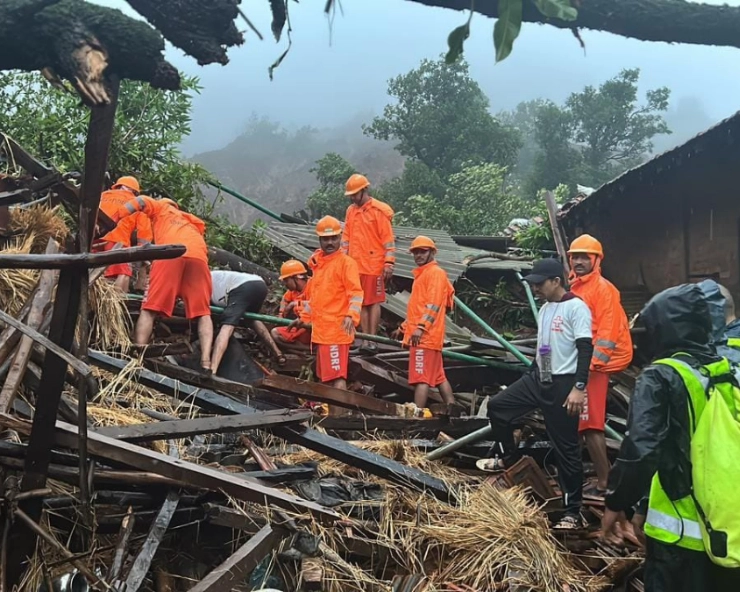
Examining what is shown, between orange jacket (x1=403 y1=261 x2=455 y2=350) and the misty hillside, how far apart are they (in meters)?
45.7

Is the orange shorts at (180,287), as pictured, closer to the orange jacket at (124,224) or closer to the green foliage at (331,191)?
the orange jacket at (124,224)

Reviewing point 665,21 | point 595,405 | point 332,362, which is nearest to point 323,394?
point 332,362

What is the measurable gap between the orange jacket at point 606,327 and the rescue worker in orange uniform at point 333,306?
224 centimetres

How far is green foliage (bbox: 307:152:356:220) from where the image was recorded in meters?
25.3

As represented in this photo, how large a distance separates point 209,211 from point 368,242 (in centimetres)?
400

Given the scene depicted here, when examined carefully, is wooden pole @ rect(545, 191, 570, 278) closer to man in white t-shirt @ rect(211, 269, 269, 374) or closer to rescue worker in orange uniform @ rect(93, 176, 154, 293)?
man in white t-shirt @ rect(211, 269, 269, 374)

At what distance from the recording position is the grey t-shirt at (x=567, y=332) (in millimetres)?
4922

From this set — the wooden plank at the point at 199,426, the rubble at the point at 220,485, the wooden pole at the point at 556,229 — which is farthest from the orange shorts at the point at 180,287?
the wooden pole at the point at 556,229

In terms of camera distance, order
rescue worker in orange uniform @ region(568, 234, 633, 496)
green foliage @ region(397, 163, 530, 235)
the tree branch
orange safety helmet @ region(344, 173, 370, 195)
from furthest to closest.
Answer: green foliage @ region(397, 163, 530, 235) → orange safety helmet @ region(344, 173, 370, 195) → rescue worker in orange uniform @ region(568, 234, 633, 496) → the tree branch

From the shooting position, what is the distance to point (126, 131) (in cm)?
1070

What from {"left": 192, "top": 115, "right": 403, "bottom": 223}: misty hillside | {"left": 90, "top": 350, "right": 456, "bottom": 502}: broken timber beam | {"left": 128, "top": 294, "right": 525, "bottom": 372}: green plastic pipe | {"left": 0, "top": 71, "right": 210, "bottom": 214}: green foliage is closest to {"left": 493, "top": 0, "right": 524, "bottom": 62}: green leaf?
{"left": 90, "top": 350, "right": 456, "bottom": 502}: broken timber beam

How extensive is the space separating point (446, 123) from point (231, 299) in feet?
71.8

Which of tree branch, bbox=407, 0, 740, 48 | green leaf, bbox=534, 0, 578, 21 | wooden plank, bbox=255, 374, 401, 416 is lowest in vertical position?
wooden plank, bbox=255, 374, 401, 416

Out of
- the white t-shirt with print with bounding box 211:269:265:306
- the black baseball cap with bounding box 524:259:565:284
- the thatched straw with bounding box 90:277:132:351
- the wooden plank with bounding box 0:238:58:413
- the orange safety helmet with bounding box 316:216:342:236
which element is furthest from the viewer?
the white t-shirt with print with bounding box 211:269:265:306
